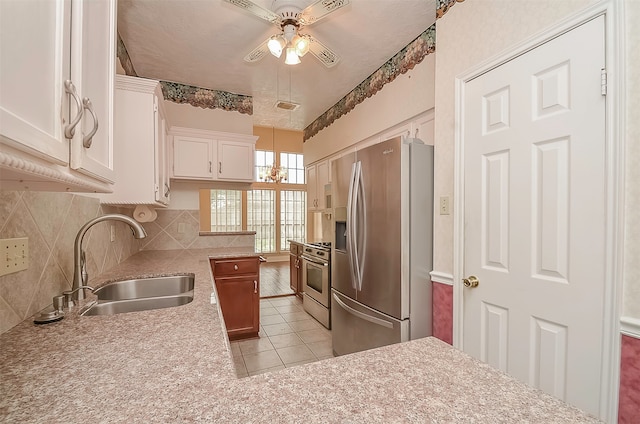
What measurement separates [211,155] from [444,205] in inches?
102

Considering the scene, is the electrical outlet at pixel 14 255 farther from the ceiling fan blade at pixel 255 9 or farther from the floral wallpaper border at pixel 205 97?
the floral wallpaper border at pixel 205 97

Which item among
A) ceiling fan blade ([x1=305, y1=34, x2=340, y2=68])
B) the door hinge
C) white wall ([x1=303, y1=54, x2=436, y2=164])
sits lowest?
the door hinge

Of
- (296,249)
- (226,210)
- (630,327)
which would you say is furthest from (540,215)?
(226,210)

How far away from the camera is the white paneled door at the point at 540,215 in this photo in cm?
121

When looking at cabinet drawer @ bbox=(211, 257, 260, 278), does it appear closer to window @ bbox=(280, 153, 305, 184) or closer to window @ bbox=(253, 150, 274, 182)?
window @ bbox=(253, 150, 274, 182)

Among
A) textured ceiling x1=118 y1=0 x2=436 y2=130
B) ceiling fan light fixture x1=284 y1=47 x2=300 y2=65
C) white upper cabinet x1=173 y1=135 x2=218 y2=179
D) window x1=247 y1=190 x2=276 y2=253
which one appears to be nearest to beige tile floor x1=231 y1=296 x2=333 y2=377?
white upper cabinet x1=173 y1=135 x2=218 y2=179

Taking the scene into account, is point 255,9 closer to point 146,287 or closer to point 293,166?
point 146,287

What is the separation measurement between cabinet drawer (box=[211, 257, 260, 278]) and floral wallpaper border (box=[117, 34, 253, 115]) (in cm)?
205

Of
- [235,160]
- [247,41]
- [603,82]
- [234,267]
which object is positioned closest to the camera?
[603,82]

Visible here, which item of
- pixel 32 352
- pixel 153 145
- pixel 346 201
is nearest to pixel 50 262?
pixel 32 352

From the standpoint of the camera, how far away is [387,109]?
3.11m

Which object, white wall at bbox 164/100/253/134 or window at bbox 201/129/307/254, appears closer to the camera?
white wall at bbox 164/100/253/134

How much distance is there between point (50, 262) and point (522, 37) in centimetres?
247

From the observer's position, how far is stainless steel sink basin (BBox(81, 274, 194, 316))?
5.19ft
